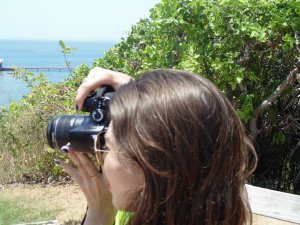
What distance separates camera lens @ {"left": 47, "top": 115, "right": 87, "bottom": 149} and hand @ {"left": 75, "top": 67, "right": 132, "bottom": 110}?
0.09 metres

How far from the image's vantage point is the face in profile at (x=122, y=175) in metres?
1.23

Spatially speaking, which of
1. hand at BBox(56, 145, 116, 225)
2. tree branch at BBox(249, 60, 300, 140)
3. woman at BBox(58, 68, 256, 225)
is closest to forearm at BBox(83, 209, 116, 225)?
hand at BBox(56, 145, 116, 225)

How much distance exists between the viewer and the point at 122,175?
4.08 feet

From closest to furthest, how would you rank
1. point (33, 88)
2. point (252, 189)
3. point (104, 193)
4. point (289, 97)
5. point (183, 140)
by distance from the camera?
1. point (183, 140)
2. point (104, 193)
3. point (252, 189)
4. point (289, 97)
5. point (33, 88)

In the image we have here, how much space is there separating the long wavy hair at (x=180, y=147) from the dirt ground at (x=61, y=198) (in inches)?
162

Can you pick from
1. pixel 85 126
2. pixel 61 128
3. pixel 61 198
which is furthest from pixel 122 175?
pixel 61 198

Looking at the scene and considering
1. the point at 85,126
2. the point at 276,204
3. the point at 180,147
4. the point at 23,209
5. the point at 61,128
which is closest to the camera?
the point at 180,147

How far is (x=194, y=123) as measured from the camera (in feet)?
3.88

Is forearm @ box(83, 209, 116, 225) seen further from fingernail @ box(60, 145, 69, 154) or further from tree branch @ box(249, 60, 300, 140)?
tree branch @ box(249, 60, 300, 140)

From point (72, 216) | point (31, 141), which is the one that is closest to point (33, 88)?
point (31, 141)

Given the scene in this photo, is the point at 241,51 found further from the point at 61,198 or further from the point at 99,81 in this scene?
the point at 99,81

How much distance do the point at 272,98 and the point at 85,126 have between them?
12.9 feet

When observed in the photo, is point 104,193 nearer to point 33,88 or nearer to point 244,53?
point 244,53

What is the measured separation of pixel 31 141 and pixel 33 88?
1264mm
